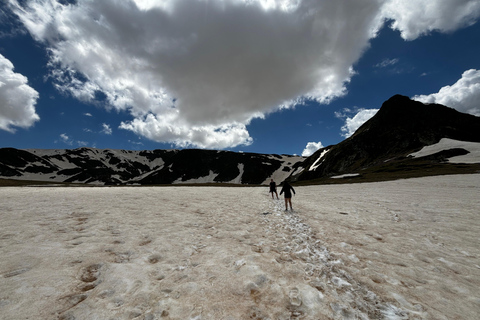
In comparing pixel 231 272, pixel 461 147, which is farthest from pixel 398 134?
pixel 231 272

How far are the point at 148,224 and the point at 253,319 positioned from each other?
823 centimetres

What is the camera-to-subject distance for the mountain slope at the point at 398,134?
102375mm

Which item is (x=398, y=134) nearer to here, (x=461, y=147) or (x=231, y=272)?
(x=461, y=147)

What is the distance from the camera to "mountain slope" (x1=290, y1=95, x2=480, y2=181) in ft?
336

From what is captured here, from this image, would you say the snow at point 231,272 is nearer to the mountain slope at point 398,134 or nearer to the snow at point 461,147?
the snow at point 461,147

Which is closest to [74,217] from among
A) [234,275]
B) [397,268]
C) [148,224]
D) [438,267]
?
[148,224]

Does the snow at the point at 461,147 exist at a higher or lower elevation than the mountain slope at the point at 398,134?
lower

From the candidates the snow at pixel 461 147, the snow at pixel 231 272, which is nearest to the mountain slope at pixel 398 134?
the snow at pixel 461 147

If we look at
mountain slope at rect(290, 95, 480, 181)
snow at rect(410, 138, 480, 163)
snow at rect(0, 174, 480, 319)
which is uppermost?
mountain slope at rect(290, 95, 480, 181)

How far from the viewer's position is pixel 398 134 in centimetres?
10962

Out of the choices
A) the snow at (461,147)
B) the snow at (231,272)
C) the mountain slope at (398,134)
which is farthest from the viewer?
the mountain slope at (398,134)

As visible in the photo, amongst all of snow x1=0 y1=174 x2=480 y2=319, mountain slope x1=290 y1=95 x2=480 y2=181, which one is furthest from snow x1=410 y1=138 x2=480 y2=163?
snow x1=0 y1=174 x2=480 y2=319

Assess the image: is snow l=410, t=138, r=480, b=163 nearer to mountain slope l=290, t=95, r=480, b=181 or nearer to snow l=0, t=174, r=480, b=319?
mountain slope l=290, t=95, r=480, b=181

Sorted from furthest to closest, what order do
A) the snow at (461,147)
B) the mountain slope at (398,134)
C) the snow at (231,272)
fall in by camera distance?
the mountain slope at (398,134)
the snow at (461,147)
the snow at (231,272)
